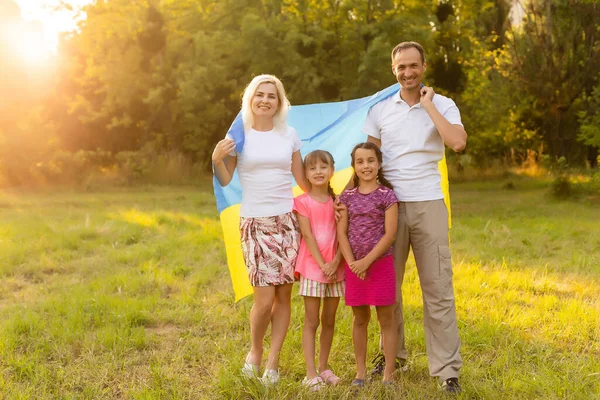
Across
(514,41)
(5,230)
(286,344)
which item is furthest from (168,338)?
(514,41)

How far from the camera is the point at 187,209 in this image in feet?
48.5

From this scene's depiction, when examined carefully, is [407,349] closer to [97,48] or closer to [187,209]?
[187,209]

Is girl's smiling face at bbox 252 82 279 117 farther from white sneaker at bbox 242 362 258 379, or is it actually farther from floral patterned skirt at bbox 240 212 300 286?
white sneaker at bbox 242 362 258 379

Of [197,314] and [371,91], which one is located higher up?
[371,91]

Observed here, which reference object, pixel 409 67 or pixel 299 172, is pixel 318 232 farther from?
pixel 409 67

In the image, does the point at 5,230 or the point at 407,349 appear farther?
the point at 5,230

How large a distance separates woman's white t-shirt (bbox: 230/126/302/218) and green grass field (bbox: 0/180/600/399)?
1.21m

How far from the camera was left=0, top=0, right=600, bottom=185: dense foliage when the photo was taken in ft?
58.1

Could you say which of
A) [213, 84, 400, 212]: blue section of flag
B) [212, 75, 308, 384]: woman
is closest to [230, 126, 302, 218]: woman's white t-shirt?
[212, 75, 308, 384]: woman

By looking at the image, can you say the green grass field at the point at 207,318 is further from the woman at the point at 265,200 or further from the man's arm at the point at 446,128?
the man's arm at the point at 446,128

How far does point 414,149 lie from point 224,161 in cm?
132

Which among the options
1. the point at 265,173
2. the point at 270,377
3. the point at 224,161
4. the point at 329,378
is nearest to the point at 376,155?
the point at 265,173

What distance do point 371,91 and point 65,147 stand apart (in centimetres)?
1337

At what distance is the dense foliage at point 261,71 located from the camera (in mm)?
17719
